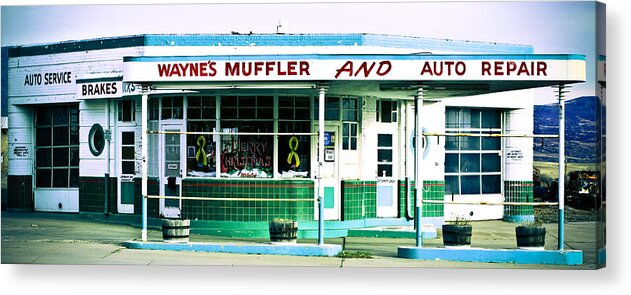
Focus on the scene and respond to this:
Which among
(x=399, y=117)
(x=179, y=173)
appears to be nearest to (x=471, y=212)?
(x=399, y=117)

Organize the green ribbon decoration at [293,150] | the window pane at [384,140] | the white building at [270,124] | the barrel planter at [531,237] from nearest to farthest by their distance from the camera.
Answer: the barrel planter at [531,237]
the white building at [270,124]
the green ribbon decoration at [293,150]
the window pane at [384,140]

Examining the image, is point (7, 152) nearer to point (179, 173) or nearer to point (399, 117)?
point (179, 173)

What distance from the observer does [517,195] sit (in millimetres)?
28562

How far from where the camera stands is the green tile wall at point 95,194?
25.8 meters

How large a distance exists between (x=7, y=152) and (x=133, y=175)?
211 inches

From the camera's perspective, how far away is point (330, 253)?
19.4m

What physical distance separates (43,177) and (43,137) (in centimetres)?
105

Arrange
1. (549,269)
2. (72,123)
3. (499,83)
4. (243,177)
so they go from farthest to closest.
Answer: (72,123), (243,177), (499,83), (549,269)

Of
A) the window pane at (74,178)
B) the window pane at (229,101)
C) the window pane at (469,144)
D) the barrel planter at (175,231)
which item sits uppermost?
the window pane at (229,101)

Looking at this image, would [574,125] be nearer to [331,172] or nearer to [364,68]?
[331,172]

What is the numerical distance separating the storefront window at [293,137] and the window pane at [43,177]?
8.15 m

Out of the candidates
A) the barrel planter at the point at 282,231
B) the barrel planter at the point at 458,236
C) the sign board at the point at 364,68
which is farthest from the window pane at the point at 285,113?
the barrel planter at the point at 458,236

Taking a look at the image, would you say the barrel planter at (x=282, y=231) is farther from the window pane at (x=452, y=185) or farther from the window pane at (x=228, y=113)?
the window pane at (x=452, y=185)

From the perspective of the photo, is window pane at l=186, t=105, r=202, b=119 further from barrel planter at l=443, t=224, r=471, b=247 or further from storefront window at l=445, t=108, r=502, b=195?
storefront window at l=445, t=108, r=502, b=195
